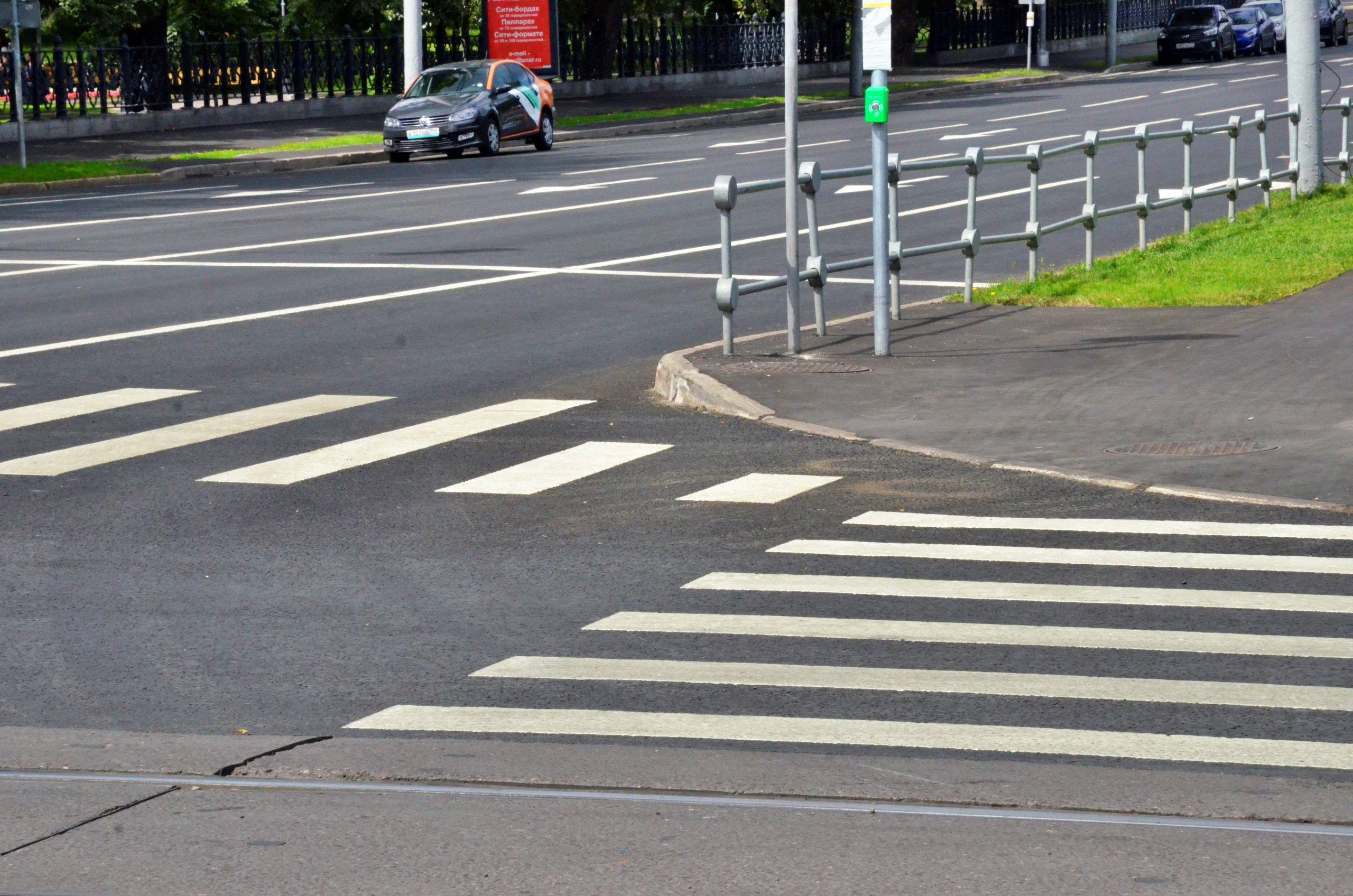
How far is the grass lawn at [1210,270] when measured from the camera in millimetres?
16016

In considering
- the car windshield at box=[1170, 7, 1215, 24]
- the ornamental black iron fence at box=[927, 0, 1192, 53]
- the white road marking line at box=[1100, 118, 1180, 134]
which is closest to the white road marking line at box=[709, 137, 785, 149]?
the white road marking line at box=[1100, 118, 1180, 134]

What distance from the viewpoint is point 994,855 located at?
4.89m

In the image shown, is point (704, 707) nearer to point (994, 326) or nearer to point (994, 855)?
point (994, 855)

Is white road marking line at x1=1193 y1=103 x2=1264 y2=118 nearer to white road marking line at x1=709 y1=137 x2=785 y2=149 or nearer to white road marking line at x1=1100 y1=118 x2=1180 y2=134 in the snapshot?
white road marking line at x1=1100 y1=118 x2=1180 y2=134

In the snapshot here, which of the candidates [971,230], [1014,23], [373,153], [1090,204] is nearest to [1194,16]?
[1014,23]

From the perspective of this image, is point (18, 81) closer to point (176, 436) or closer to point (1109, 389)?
point (176, 436)

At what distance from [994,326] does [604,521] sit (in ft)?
20.8

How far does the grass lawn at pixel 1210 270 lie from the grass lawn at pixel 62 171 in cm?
1638

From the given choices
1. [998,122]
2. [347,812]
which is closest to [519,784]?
[347,812]

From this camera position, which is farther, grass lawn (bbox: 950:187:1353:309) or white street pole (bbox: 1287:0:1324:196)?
white street pole (bbox: 1287:0:1324:196)

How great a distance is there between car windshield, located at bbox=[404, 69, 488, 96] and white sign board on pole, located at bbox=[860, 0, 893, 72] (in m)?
25.5

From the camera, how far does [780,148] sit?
3606 cm

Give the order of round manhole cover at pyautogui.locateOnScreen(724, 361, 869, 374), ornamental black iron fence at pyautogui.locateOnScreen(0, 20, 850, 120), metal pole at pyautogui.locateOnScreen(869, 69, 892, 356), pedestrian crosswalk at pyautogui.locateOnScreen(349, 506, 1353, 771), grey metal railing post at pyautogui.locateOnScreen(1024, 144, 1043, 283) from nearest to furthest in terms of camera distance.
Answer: pedestrian crosswalk at pyautogui.locateOnScreen(349, 506, 1353, 771), round manhole cover at pyautogui.locateOnScreen(724, 361, 869, 374), metal pole at pyautogui.locateOnScreen(869, 69, 892, 356), grey metal railing post at pyautogui.locateOnScreen(1024, 144, 1043, 283), ornamental black iron fence at pyautogui.locateOnScreen(0, 20, 850, 120)

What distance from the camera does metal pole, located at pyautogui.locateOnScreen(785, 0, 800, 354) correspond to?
13.8 meters
